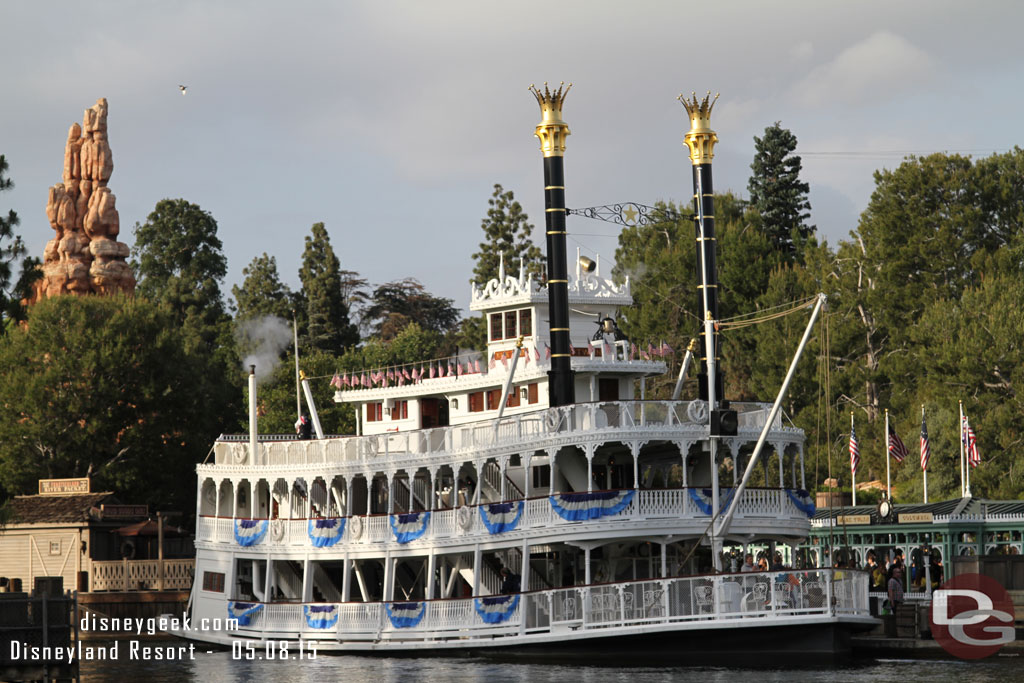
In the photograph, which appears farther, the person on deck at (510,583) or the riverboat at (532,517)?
the person on deck at (510,583)

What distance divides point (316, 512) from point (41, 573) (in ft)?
66.4

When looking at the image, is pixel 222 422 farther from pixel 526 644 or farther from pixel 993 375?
pixel 526 644

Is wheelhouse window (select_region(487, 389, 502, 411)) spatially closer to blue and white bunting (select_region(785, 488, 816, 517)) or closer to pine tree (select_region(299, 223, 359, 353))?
blue and white bunting (select_region(785, 488, 816, 517))

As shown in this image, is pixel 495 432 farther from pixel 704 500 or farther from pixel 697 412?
pixel 704 500

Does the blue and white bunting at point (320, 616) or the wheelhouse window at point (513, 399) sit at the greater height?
the wheelhouse window at point (513, 399)

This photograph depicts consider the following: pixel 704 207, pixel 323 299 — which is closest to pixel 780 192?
pixel 323 299

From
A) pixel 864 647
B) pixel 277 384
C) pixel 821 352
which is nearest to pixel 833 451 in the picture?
pixel 821 352

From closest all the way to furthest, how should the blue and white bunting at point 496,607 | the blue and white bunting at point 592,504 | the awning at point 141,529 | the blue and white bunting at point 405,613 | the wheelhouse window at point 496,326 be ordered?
the blue and white bunting at point 592,504, the blue and white bunting at point 496,607, the blue and white bunting at point 405,613, the wheelhouse window at point 496,326, the awning at point 141,529

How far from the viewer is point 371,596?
4116cm

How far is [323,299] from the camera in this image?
9275 cm

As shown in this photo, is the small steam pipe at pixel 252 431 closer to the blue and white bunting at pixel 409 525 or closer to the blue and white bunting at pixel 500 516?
the blue and white bunting at pixel 409 525

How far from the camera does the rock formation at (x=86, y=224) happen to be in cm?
8219

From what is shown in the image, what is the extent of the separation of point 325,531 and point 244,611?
3335mm

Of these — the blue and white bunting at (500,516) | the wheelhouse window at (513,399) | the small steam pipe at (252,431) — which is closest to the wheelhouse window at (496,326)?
the wheelhouse window at (513,399)
